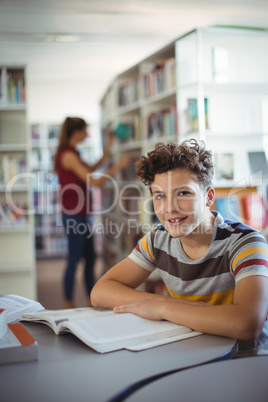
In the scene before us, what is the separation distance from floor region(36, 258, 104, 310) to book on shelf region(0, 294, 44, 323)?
6.38 feet

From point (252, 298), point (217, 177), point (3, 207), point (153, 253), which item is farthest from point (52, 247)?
point (252, 298)

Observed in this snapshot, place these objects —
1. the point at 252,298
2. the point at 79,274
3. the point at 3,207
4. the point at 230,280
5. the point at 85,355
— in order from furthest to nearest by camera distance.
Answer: the point at 79,274 < the point at 3,207 < the point at 230,280 < the point at 252,298 < the point at 85,355

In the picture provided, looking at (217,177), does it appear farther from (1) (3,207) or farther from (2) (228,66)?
(1) (3,207)

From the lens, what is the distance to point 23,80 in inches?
143

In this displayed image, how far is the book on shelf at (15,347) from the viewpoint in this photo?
0.77m

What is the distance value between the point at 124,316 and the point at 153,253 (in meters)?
0.40

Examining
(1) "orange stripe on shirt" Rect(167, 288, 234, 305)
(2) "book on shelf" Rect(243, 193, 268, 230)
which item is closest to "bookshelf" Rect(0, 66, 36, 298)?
(2) "book on shelf" Rect(243, 193, 268, 230)

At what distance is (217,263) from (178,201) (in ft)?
0.65

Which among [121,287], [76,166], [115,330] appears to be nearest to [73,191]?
[76,166]

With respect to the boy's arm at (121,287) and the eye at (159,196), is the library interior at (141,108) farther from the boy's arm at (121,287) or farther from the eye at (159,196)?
the eye at (159,196)

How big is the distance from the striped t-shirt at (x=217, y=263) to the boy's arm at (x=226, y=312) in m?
0.07

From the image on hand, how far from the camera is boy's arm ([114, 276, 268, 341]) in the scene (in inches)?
35.4

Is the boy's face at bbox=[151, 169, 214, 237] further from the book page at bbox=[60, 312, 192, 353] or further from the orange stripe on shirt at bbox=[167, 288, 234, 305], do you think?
the book page at bbox=[60, 312, 192, 353]

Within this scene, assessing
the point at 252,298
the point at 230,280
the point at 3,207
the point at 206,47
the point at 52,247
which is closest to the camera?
the point at 252,298
